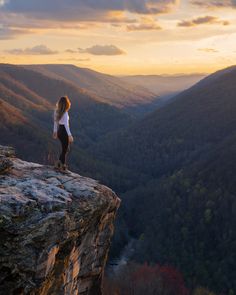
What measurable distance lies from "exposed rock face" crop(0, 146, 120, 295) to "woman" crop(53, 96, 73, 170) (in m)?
0.86

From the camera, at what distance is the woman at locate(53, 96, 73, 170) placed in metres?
21.8

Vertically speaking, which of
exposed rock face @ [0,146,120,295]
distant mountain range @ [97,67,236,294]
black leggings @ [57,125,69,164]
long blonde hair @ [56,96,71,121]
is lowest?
distant mountain range @ [97,67,236,294]

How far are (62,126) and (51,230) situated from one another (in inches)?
266

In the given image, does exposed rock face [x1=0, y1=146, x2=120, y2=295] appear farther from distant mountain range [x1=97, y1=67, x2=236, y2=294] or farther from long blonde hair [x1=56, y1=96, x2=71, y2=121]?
distant mountain range [x1=97, y1=67, x2=236, y2=294]

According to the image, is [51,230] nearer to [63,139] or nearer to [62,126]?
[63,139]

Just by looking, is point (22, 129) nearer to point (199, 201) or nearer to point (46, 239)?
point (199, 201)

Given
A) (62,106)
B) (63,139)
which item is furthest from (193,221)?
(62,106)

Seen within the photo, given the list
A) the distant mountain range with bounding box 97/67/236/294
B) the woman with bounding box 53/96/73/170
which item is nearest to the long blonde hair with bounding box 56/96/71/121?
the woman with bounding box 53/96/73/170

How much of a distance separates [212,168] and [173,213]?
69.5 ft

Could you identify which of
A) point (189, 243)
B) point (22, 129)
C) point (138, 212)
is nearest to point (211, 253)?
point (189, 243)

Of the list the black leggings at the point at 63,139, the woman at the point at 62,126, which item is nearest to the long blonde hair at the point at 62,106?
the woman at the point at 62,126

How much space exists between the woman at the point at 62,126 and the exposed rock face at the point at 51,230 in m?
0.86

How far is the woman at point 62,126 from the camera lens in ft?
71.4

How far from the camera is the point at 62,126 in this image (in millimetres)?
22062
